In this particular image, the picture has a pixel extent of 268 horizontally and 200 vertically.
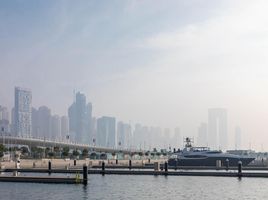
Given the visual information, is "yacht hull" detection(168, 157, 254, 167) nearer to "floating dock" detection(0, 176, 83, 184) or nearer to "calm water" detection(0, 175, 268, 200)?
"calm water" detection(0, 175, 268, 200)

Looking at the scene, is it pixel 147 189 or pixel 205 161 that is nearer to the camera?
pixel 147 189

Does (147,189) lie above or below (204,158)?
below

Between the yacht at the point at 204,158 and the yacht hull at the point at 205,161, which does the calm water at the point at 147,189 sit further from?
the yacht at the point at 204,158

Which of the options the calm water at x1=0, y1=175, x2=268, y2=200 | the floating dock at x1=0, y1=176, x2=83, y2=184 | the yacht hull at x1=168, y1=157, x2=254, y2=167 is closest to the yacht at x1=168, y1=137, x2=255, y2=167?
the yacht hull at x1=168, y1=157, x2=254, y2=167

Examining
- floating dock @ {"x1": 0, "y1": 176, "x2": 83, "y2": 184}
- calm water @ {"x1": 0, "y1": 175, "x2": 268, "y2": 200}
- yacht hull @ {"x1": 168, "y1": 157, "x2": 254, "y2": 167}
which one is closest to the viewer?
calm water @ {"x1": 0, "y1": 175, "x2": 268, "y2": 200}

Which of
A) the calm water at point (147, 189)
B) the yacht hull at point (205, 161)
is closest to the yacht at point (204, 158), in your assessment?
the yacht hull at point (205, 161)

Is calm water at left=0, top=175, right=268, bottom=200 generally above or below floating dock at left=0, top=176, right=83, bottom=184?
below

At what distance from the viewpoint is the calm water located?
148ft

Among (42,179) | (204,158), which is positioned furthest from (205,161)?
(42,179)

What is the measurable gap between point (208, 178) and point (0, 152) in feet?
213

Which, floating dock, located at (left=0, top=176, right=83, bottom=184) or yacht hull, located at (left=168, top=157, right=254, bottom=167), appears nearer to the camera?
floating dock, located at (left=0, top=176, right=83, bottom=184)

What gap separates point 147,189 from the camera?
51.1 metres

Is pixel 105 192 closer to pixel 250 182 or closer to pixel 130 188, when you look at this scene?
pixel 130 188

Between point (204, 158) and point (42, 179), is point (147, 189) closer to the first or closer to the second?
point (42, 179)
